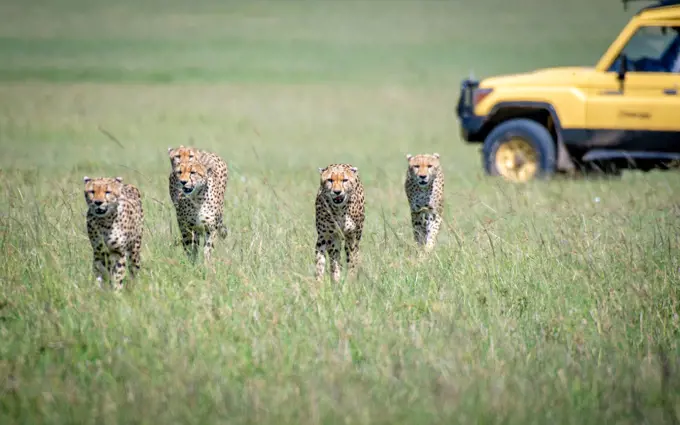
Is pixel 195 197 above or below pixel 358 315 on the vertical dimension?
above

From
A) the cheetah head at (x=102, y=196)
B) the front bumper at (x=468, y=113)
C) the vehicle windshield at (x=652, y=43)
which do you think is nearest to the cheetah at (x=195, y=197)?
the cheetah head at (x=102, y=196)

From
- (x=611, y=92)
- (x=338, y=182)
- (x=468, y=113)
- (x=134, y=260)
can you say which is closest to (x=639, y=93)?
(x=611, y=92)

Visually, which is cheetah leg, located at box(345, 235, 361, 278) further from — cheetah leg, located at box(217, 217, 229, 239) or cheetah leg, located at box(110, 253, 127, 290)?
cheetah leg, located at box(110, 253, 127, 290)

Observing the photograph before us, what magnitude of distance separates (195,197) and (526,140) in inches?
233

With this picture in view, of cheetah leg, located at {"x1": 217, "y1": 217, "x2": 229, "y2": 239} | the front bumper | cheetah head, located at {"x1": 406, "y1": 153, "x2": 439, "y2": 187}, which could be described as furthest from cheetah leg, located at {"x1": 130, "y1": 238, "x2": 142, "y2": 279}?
the front bumper

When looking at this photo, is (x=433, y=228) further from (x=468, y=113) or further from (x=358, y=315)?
(x=468, y=113)

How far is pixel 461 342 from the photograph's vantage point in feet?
19.1

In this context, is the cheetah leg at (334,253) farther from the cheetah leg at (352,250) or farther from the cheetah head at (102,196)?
the cheetah head at (102,196)

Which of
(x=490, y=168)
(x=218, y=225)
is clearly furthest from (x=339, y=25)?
(x=218, y=225)

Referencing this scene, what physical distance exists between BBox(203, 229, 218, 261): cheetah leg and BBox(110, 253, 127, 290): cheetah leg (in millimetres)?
830

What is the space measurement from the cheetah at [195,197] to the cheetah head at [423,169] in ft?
4.95

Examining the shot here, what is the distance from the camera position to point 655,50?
12516 millimetres

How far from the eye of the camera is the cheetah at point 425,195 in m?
8.85

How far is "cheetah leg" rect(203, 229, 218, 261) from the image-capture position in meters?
7.79
